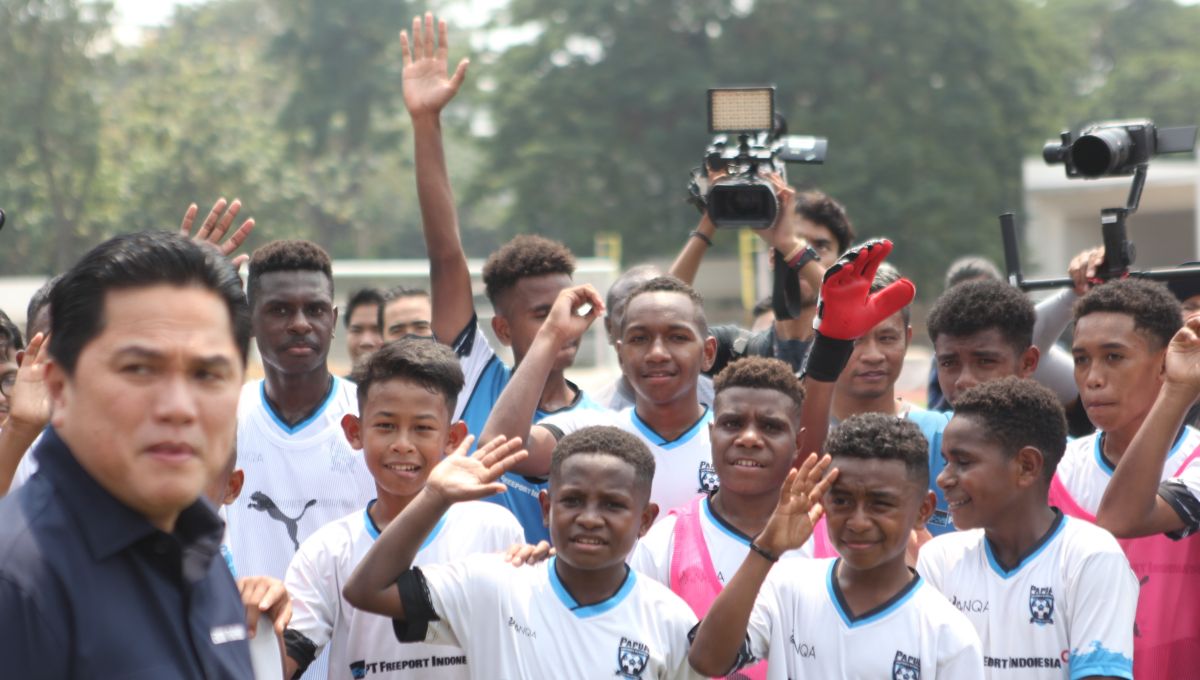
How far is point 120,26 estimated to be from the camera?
1510 inches

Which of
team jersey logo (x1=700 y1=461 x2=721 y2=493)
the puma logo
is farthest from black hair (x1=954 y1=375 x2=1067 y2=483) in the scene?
the puma logo

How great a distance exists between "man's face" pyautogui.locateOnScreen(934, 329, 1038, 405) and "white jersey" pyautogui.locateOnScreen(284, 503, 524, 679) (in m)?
1.81

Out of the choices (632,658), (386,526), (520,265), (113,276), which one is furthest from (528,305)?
(113,276)

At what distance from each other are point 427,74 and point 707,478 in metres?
1.91

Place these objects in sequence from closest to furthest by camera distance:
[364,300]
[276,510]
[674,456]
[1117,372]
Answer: [1117,372], [276,510], [674,456], [364,300]

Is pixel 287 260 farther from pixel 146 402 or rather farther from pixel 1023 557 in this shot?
pixel 146 402

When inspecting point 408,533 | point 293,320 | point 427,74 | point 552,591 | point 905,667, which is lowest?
point 905,667

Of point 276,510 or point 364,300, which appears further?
point 364,300

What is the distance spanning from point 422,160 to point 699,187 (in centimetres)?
A: 127

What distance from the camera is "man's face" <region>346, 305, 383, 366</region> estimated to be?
7.58 metres

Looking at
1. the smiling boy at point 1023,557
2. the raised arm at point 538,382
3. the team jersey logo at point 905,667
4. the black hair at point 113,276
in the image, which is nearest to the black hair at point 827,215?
the raised arm at point 538,382

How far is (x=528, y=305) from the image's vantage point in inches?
215

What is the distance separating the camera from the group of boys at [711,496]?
386 cm

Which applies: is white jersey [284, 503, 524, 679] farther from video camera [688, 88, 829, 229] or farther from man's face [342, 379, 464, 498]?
video camera [688, 88, 829, 229]
